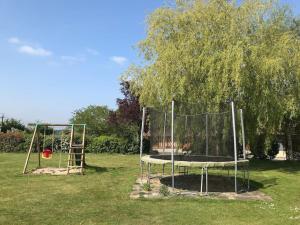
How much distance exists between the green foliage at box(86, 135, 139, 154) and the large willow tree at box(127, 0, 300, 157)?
26.4 feet

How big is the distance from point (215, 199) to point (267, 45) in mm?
8368

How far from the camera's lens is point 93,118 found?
36375 mm

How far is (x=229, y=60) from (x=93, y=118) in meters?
24.0

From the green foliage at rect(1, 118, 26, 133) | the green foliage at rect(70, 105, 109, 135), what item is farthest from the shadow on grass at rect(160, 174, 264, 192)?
the green foliage at rect(1, 118, 26, 133)

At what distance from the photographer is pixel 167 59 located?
15.0 metres

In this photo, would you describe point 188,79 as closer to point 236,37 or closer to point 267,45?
point 236,37

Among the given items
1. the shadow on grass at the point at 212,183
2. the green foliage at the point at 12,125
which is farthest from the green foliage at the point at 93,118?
the shadow on grass at the point at 212,183

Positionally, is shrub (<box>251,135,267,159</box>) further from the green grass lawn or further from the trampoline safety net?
the green grass lawn

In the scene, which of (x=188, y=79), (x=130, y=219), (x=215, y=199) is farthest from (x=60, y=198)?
(x=188, y=79)

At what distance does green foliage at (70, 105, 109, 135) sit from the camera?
32.1 m

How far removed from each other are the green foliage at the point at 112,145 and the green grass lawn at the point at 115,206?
40.0 ft

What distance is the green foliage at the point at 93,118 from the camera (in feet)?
105

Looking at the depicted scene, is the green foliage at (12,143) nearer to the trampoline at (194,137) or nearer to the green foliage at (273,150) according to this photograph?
the trampoline at (194,137)

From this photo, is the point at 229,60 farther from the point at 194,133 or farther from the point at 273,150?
the point at 273,150
